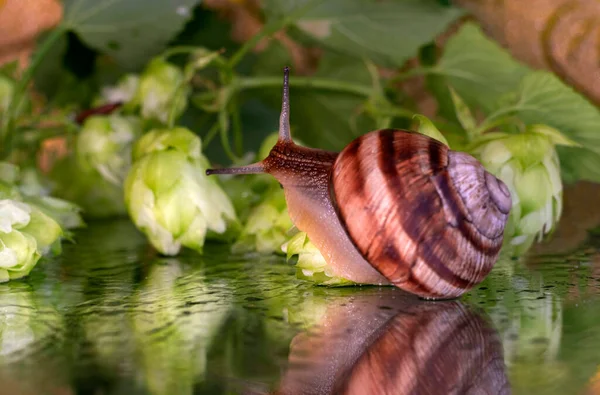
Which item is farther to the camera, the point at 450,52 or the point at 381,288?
the point at 450,52

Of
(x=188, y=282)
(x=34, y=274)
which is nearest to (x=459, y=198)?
(x=188, y=282)

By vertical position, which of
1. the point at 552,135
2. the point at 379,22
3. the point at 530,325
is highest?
the point at 379,22

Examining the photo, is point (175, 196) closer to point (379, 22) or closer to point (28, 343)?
point (28, 343)

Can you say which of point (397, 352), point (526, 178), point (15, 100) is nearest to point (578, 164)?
point (526, 178)

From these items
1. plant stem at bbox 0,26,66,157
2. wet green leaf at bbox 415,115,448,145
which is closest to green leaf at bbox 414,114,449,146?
wet green leaf at bbox 415,115,448,145

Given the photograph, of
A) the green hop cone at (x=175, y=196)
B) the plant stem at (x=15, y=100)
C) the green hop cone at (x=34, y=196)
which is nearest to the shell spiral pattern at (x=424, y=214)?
the green hop cone at (x=175, y=196)

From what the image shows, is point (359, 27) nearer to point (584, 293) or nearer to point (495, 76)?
point (495, 76)

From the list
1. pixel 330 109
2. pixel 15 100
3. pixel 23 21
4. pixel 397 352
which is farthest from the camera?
pixel 23 21
